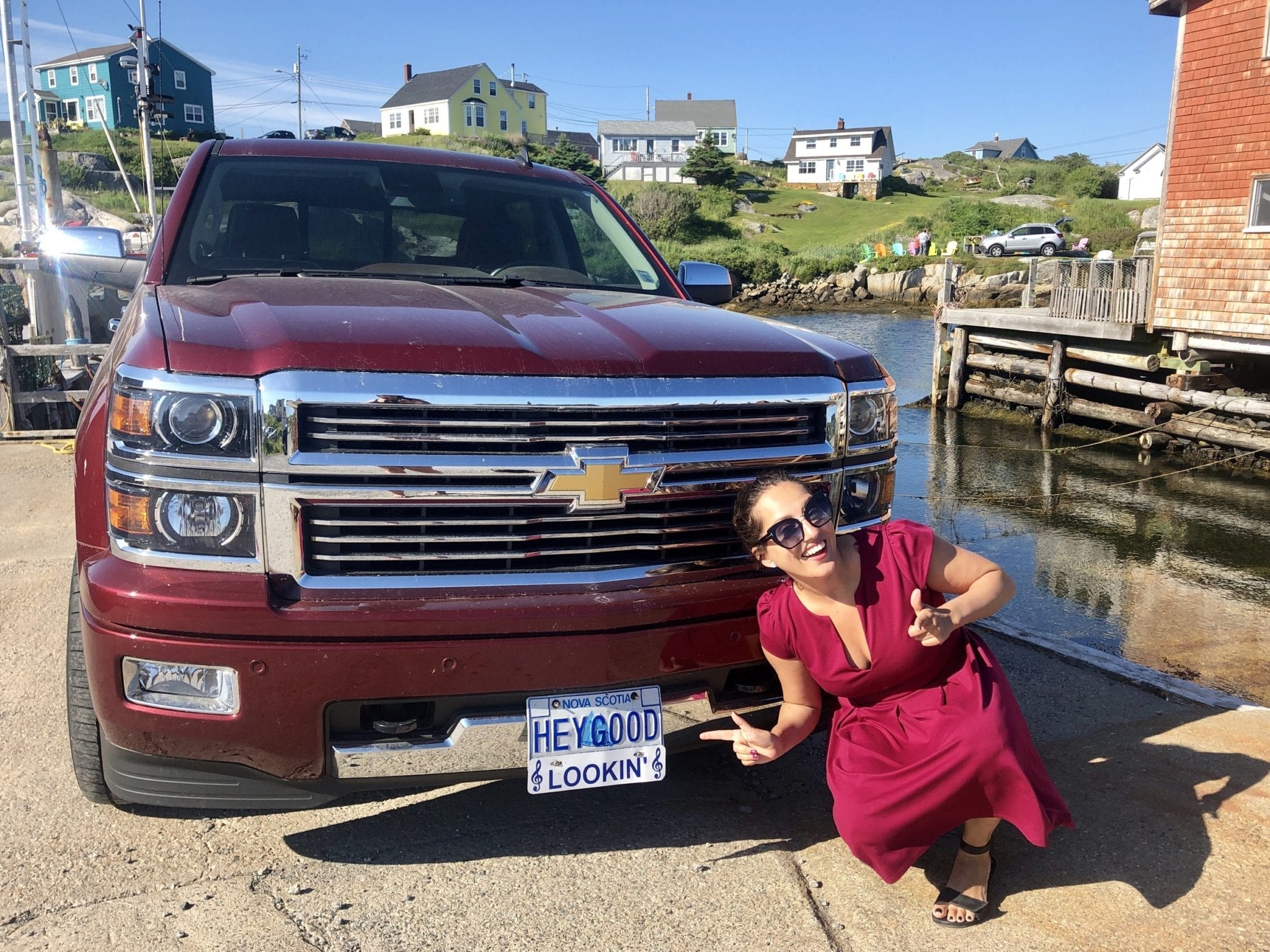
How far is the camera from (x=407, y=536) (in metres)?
2.63

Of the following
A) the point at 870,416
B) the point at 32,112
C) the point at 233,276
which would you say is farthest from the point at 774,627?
the point at 32,112

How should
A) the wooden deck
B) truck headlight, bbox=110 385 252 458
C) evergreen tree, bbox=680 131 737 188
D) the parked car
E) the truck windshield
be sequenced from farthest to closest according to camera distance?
evergreen tree, bbox=680 131 737 188, the parked car, the wooden deck, the truck windshield, truck headlight, bbox=110 385 252 458

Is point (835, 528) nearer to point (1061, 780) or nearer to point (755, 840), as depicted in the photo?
point (755, 840)

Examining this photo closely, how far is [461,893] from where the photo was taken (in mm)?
2908

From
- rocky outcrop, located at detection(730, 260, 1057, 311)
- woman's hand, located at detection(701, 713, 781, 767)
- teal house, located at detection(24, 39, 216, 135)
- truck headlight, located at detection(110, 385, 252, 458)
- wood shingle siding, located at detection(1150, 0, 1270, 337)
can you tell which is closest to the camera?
truck headlight, located at detection(110, 385, 252, 458)

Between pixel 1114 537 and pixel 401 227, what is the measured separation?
30.5 feet

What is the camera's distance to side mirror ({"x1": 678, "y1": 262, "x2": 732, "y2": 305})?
184 inches

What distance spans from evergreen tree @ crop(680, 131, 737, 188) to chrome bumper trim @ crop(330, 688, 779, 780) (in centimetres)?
7660

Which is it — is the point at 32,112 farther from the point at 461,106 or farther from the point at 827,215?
the point at 461,106

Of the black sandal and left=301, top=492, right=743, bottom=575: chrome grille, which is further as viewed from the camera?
the black sandal

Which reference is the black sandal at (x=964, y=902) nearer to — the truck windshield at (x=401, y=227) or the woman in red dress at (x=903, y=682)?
the woman in red dress at (x=903, y=682)

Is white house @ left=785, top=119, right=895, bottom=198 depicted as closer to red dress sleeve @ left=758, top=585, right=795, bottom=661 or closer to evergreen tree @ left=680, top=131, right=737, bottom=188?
evergreen tree @ left=680, top=131, right=737, bottom=188

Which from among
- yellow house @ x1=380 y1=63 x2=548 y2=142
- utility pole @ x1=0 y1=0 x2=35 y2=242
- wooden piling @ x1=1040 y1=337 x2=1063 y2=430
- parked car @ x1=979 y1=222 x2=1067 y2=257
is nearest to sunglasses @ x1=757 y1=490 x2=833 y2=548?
wooden piling @ x1=1040 y1=337 x2=1063 y2=430

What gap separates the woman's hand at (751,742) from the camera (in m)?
2.93
